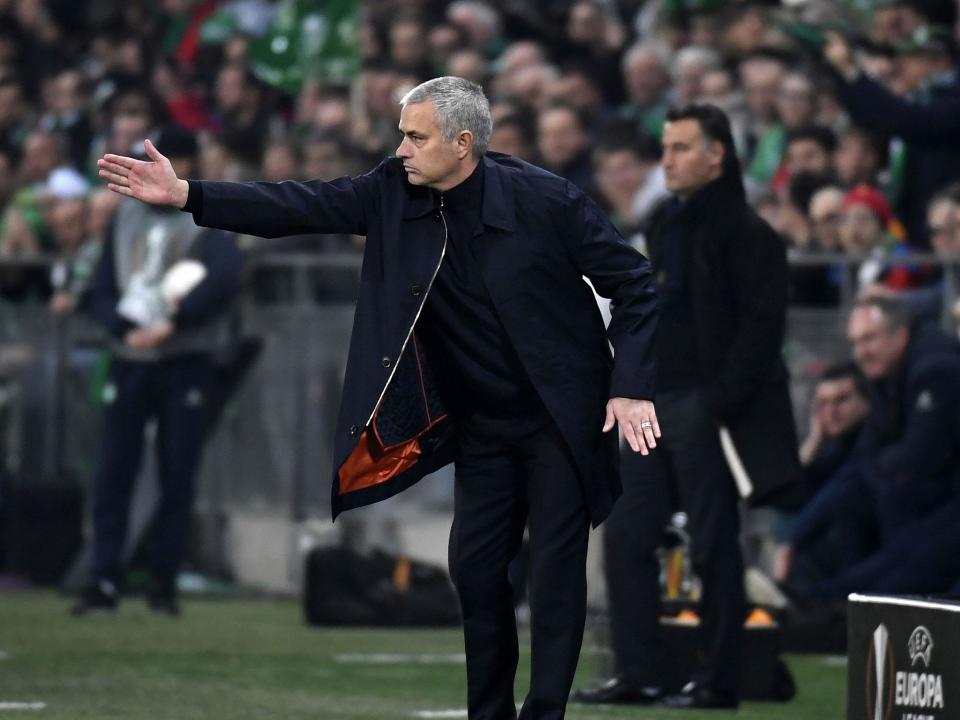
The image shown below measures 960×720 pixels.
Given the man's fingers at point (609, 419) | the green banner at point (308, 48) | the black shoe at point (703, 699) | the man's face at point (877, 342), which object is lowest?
the black shoe at point (703, 699)

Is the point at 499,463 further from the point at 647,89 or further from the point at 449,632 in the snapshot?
the point at 647,89

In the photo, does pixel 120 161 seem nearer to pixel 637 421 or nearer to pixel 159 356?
pixel 637 421

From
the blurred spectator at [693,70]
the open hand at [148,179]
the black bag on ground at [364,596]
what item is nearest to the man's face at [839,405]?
the black bag on ground at [364,596]

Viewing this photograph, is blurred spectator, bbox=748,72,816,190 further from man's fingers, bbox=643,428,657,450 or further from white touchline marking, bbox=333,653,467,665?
man's fingers, bbox=643,428,657,450

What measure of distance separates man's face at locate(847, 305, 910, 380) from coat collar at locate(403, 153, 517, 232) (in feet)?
16.3

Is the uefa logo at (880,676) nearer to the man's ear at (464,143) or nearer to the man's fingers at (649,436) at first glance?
the man's fingers at (649,436)

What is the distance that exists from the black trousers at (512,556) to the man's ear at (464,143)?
33.3 inches

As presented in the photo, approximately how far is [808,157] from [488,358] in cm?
672

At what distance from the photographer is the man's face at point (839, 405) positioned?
12.2 metres

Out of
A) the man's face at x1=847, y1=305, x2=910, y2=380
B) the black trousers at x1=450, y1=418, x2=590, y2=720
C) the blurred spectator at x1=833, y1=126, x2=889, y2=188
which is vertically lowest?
the black trousers at x1=450, y1=418, x2=590, y2=720

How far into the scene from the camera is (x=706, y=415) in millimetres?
8883

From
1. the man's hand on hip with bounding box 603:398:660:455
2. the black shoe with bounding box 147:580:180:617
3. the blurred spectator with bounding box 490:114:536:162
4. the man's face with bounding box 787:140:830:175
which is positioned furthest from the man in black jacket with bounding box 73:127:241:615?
the man's hand on hip with bounding box 603:398:660:455

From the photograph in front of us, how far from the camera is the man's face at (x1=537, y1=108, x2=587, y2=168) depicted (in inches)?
556

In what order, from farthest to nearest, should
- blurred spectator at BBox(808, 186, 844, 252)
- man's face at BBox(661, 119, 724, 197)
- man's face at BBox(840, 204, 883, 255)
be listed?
blurred spectator at BBox(808, 186, 844, 252) < man's face at BBox(840, 204, 883, 255) < man's face at BBox(661, 119, 724, 197)
